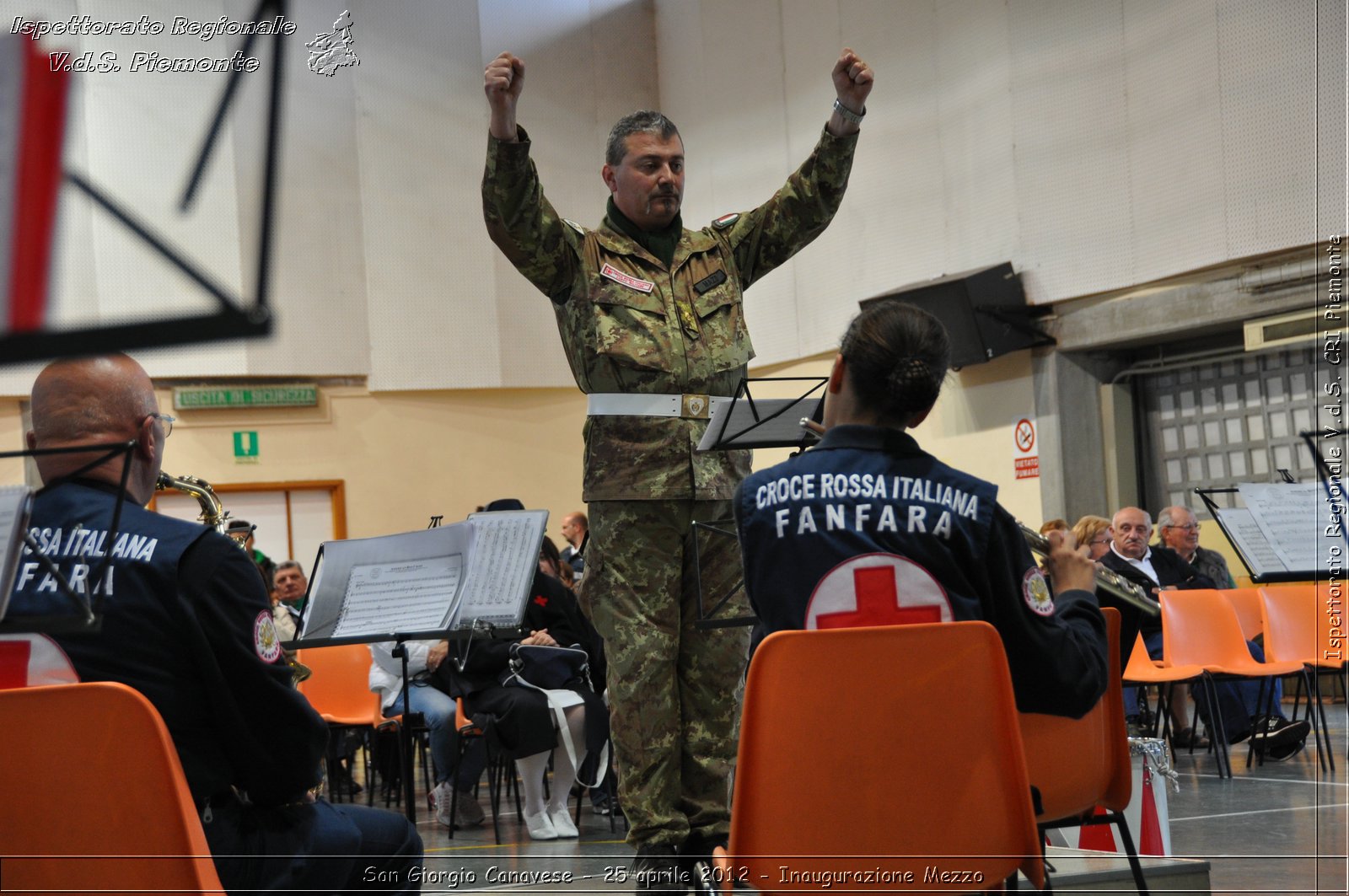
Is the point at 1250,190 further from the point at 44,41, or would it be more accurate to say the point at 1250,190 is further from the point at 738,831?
the point at 44,41

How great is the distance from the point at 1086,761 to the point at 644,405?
135cm

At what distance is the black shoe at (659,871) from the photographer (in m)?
2.63

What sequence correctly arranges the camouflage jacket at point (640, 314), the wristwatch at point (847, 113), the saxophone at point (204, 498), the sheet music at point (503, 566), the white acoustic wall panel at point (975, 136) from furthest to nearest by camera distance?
1. the white acoustic wall panel at point (975, 136)
2. the sheet music at point (503, 566)
3. the saxophone at point (204, 498)
4. the wristwatch at point (847, 113)
5. the camouflage jacket at point (640, 314)

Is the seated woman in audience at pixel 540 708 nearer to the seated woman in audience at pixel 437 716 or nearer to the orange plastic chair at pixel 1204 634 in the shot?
the seated woman in audience at pixel 437 716

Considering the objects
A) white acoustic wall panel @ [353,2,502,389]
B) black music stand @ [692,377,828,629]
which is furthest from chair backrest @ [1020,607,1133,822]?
white acoustic wall panel @ [353,2,502,389]

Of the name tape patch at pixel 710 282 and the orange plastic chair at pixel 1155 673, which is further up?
the name tape patch at pixel 710 282

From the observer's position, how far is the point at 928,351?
2115 millimetres

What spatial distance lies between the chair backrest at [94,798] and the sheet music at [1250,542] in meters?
3.30

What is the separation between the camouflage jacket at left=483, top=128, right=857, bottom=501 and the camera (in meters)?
2.97

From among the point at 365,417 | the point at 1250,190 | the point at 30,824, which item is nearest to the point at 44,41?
the point at 30,824

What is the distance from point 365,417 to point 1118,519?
738 cm

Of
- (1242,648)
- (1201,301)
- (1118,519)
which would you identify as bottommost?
(1242,648)

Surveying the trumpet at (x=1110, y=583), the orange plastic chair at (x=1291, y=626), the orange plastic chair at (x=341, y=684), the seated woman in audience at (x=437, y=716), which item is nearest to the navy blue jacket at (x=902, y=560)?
the trumpet at (x=1110, y=583)

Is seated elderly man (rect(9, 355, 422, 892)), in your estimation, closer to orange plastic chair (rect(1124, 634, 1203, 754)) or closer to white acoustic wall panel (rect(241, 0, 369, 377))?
orange plastic chair (rect(1124, 634, 1203, 754))
